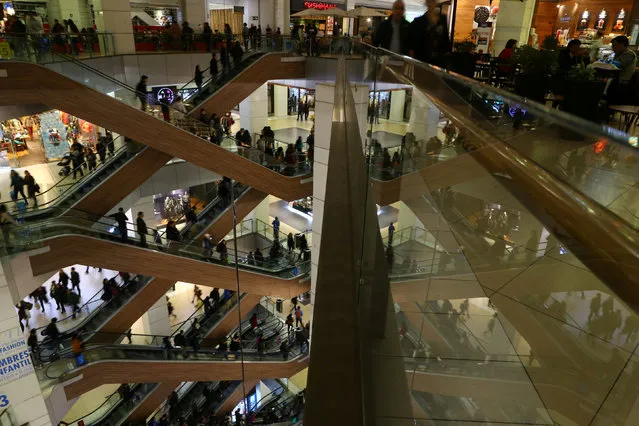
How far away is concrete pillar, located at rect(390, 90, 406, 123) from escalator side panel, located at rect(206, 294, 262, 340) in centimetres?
1454

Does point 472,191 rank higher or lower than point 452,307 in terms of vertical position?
higher

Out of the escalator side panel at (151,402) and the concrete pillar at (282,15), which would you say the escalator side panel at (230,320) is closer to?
the escalator side panel at (151,402)

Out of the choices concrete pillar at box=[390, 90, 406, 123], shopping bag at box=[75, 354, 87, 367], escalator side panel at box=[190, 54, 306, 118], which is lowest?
shopping bag at box=[75, 354, 87, 367]

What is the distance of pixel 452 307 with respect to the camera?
1246mm

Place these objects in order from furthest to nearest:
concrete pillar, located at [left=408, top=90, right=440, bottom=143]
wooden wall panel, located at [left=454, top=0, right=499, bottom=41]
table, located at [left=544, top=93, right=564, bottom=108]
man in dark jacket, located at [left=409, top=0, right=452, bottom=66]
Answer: wooden wall panel, located at [left=454, top=0, right=499, bottom=41]
table, located at [left=544, top=93, right=564, bottom=108]
man in dark jacket, located at [left=409, top=0, right=452, bottom=66]
concrete pillar, located at [left=408, top=90, right=440, bottom=143]

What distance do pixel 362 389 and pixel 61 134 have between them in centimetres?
2091

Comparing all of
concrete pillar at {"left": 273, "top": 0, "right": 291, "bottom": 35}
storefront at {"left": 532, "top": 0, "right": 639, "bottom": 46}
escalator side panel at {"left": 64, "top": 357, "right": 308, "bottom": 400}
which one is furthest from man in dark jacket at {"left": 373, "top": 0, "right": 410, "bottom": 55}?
concrete pillar at {"left": 273, "top": 0, "right": 291, "bottom": 35}

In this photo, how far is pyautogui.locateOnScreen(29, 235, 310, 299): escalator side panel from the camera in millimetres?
10297

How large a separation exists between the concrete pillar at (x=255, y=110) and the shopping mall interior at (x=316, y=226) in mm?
106

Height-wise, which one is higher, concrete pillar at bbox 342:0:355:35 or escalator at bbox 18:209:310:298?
concrete pillar at bbox 342:0:355:35

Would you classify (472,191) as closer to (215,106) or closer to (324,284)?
(324,284)

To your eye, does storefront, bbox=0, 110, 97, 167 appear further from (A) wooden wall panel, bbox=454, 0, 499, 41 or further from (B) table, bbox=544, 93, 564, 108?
(A) wooden wall panel, bbox=454, 0, 499, 41

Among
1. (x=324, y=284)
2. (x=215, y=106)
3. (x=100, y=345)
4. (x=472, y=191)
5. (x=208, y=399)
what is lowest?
(x=208, y=399)

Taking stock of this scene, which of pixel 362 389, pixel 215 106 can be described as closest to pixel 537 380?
pixel 362 389
